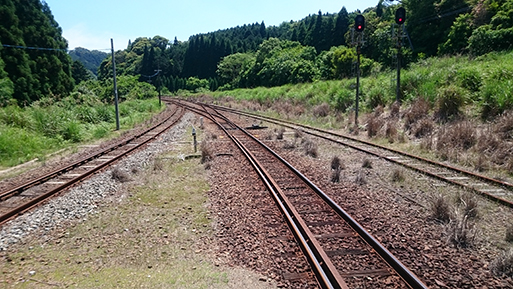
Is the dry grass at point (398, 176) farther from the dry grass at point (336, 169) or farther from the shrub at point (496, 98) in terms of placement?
the shrub at point (496, 98)

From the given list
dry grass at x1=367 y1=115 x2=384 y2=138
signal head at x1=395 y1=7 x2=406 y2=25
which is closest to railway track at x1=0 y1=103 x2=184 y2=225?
dry grass at x1=367 y1=115 x2=384 y2=138

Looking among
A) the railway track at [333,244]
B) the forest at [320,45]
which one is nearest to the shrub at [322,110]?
the forest at [320,45]

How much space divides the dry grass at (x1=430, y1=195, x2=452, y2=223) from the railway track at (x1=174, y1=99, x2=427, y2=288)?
4.74 ft

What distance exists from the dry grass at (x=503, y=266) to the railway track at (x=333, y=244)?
1083 millimetres

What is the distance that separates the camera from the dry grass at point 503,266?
12.1 feet

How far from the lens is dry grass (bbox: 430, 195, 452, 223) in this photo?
5.17 m

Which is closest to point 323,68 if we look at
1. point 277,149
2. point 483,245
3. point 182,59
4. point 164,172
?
point 277,149

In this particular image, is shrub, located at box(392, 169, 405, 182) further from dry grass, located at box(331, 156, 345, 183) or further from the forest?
the forest

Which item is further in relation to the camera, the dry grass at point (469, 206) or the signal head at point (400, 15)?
the signal head at point (400, 15)

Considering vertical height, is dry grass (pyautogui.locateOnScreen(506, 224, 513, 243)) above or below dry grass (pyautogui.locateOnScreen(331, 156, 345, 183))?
below

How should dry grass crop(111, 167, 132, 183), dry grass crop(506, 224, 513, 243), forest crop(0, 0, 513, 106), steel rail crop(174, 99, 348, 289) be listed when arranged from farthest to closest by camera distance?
forest crop(0, 0, 513, 106)
dry grass crop(111, 167, 132, 183)
dry grass crop(506, 224, 513, 243)
steel rail crop(174, 99, 348, 289)

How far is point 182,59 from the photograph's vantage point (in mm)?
123812

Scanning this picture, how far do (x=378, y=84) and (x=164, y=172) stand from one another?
1585 centimetres

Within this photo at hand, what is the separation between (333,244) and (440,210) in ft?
6.91
